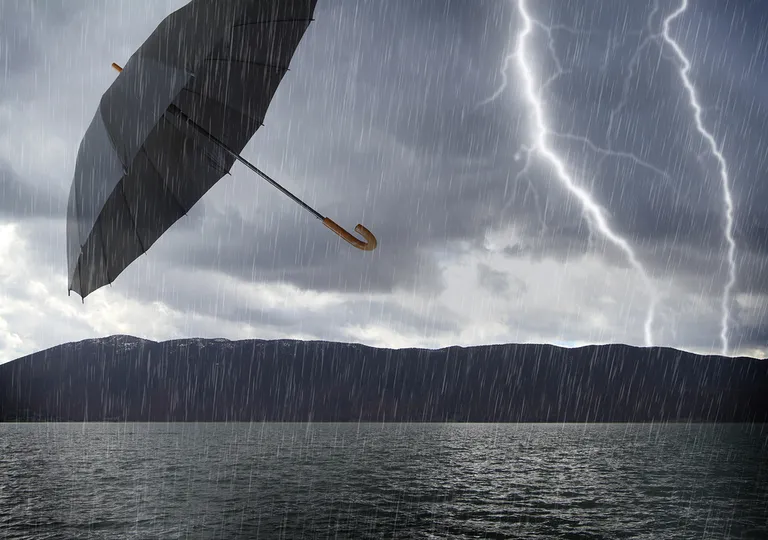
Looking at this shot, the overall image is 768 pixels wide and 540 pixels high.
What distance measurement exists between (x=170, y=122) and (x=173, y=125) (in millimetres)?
69

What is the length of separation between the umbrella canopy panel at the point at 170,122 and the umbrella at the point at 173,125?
2cm

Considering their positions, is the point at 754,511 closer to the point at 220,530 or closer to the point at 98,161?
the point at 220,530

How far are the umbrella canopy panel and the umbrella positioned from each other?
0.05 ft

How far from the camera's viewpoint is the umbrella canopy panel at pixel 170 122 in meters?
6.77

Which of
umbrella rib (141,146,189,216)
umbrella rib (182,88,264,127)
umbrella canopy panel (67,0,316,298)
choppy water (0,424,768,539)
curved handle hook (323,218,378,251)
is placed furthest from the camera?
choppy water (0,424,768,539)

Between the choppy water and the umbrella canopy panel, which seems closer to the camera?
the umbrella canopy panel

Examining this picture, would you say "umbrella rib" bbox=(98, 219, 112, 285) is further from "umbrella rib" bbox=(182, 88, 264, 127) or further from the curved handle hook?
the curved handle hook

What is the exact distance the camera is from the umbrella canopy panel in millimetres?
6770

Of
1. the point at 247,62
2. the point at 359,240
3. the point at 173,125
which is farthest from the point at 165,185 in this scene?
the point at 359,240

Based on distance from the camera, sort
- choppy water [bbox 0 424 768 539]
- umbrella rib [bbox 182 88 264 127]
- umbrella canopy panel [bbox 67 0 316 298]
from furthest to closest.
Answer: choppy water [bbox 0 424 768 539] < umbrella rib [bbox 182 88 264 127] < umbrella canopy panel [bbox 67 0 316 298]

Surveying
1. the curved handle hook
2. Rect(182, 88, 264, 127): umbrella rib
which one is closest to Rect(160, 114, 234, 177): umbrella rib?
Rect(182, 88, 264, 127): umbrella rib

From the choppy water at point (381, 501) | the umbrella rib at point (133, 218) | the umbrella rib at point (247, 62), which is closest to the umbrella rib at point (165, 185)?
the umbrella rib at point (133, 218)

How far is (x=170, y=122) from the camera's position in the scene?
28.7 feet

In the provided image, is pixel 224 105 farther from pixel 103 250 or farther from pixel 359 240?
pixel 359 240
